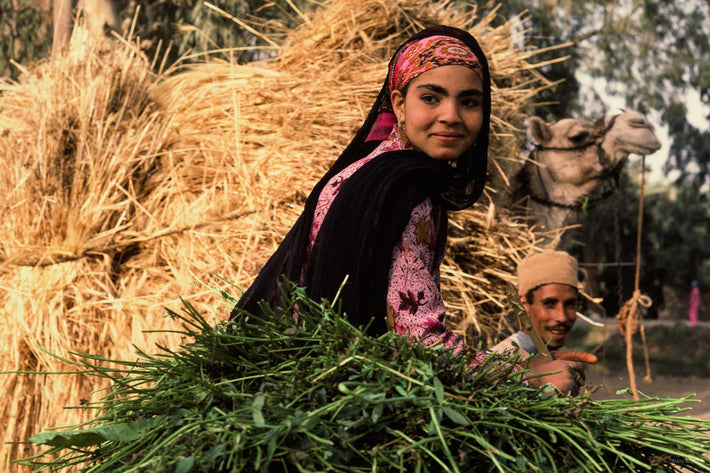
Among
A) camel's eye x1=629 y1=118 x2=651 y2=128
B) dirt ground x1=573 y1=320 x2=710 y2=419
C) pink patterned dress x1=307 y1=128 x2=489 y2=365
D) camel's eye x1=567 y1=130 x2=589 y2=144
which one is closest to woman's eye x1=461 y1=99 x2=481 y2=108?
pink patterned dress x1=307 y1=128 x2=489 y2=365

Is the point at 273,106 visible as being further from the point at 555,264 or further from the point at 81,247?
the point at 555,264

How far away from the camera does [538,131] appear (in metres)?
4.82

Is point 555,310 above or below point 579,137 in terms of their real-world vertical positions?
below

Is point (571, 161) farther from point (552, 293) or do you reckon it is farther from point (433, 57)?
point (433, 57)

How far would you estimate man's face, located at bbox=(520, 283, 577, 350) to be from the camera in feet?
10.7

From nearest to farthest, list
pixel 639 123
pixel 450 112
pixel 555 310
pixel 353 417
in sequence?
pixel 353 417
pixel 450 112
pixel 555 310
pixel 639 123

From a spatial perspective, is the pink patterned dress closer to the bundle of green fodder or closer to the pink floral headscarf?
the bundle of green fodder

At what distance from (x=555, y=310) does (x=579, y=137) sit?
195 centimetres

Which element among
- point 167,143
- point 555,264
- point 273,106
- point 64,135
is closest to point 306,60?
point 273,106

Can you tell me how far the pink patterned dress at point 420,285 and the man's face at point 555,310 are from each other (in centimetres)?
164

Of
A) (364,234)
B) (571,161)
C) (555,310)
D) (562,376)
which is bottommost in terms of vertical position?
(555,310)

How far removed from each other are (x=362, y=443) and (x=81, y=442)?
0.58 meters

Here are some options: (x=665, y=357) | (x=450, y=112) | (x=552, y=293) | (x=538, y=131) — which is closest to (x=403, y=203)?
(x=450, y=112)

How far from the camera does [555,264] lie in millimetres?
3311
